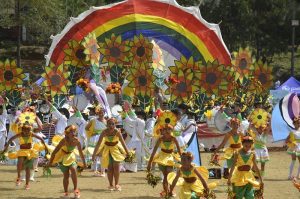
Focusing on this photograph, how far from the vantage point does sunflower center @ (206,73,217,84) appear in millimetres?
15089

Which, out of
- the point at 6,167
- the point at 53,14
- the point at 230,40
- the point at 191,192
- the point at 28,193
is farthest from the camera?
the point at 230,40

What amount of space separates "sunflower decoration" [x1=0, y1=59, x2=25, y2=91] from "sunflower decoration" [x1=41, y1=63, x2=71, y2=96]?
1.83ft

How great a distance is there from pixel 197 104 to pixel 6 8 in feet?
77.2

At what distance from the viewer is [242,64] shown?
17812mm

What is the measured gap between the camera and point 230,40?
143 feet

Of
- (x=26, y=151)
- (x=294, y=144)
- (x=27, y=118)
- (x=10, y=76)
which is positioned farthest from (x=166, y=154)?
(x=10, y=76)

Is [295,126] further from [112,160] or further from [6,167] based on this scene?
[6,167]

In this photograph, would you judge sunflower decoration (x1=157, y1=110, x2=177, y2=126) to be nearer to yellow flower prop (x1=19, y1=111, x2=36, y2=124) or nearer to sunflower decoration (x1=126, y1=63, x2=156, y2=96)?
sunflower decoration (x1=126, y1=63, x2=156, y2=96)

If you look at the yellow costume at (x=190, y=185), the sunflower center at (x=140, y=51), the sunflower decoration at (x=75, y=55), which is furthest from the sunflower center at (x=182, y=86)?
the yellow costume at (x=190, y=185)

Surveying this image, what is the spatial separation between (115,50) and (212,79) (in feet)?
11.5

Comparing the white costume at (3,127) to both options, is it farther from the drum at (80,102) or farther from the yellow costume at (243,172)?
the yellow costume at (243,172)

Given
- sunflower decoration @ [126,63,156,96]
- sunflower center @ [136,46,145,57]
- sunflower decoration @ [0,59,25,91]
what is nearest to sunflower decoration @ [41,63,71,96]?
sunflower decoration @ [0,59,25,91]

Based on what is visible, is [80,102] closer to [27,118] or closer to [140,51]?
[140,51]

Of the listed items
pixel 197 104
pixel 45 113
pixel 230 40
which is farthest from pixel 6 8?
pixel 197 104
